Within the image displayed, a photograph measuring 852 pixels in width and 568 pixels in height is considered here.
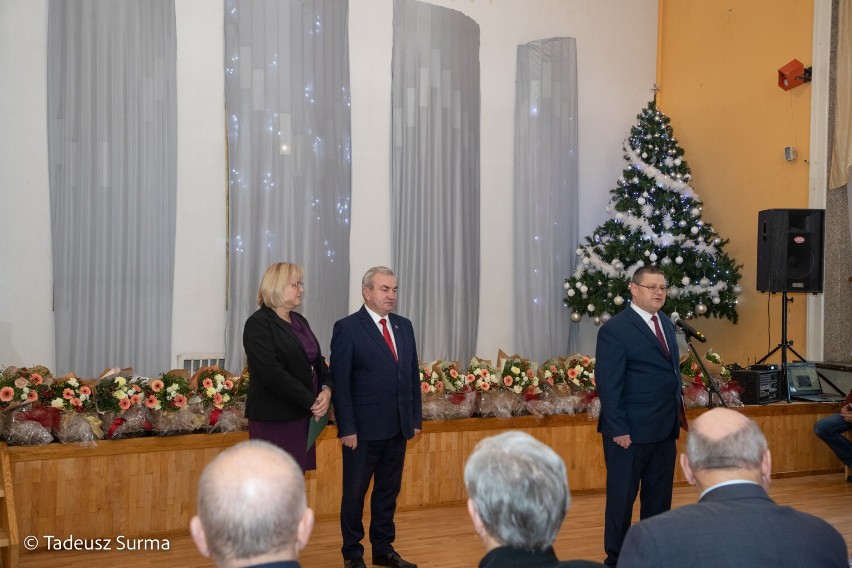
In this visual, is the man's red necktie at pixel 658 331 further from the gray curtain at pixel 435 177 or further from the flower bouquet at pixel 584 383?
the gray curtain at pixel 435 177

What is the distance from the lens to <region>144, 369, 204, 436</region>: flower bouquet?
199 inches

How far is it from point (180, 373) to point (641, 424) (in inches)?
110

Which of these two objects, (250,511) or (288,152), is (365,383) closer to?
(250,511)

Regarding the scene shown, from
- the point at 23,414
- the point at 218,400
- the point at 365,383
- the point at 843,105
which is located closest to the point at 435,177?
the point at 843,105

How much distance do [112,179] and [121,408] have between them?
294cm

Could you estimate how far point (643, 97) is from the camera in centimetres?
996

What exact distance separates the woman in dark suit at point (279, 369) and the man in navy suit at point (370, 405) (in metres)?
0.23

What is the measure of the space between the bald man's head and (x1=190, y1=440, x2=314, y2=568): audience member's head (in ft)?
3.29

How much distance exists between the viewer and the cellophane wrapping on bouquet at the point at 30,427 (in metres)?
4.69

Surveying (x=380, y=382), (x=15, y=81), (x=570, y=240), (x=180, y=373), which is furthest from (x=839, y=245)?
(x=15, y=81)

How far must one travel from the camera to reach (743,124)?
8797 mm

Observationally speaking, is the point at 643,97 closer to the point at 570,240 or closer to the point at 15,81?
the point at 570,240

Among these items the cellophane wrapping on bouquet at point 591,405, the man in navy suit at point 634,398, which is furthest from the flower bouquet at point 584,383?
the man in navy suit at point 634,398

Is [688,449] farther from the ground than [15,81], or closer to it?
closer to it
